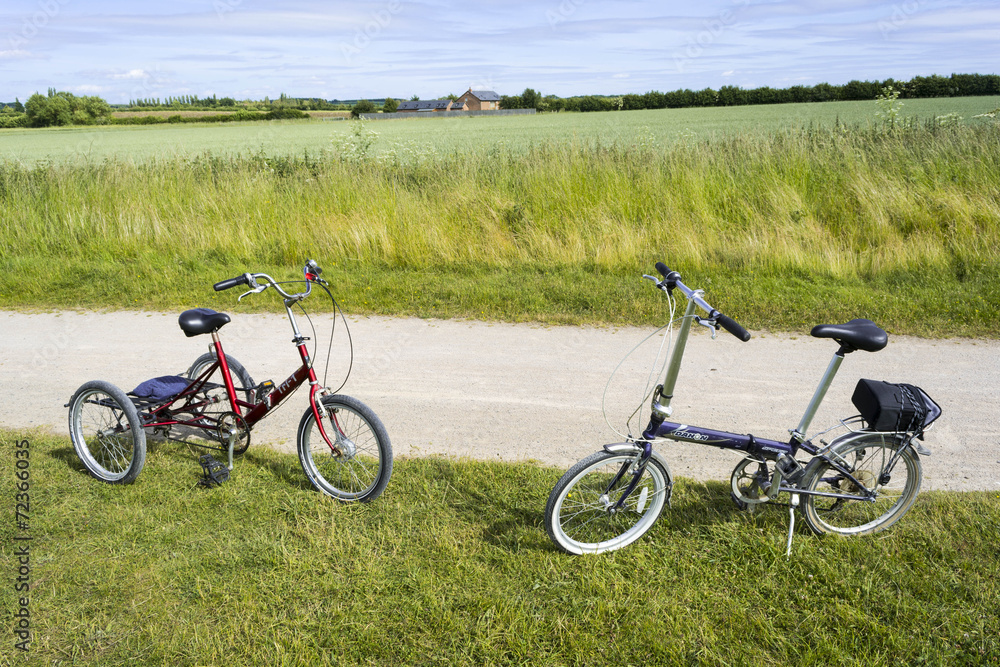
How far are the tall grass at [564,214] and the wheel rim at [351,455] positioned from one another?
138 inches

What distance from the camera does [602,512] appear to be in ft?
12.0

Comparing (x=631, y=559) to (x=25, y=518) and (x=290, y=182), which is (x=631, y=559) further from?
(x=290, y=182)

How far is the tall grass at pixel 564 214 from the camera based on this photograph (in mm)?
8445

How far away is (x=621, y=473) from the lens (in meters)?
3.45

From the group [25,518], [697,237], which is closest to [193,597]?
[25,518]

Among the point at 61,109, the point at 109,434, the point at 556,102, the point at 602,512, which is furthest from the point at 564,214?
the point at 556,102

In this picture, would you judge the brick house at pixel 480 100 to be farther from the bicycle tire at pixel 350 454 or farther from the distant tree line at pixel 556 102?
the bicycle tire at pixel 350 454

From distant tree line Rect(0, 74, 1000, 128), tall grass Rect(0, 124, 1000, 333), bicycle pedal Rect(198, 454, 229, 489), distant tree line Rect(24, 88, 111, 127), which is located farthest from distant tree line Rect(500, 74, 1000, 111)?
bicycle pedal Rect(198, 454, 229, 489)

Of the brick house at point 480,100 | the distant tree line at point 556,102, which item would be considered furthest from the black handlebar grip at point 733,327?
the brick house at point 480,100

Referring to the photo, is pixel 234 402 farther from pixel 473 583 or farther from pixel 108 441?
pixel 473 583

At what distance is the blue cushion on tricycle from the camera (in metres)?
4.38

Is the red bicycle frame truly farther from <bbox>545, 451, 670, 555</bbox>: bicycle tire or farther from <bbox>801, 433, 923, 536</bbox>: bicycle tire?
<bbox>801, 433, 923, 536</bbox>: bicycle tire

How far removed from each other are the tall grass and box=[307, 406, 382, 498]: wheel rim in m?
3.50

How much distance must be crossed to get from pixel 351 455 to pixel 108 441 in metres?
1.79
